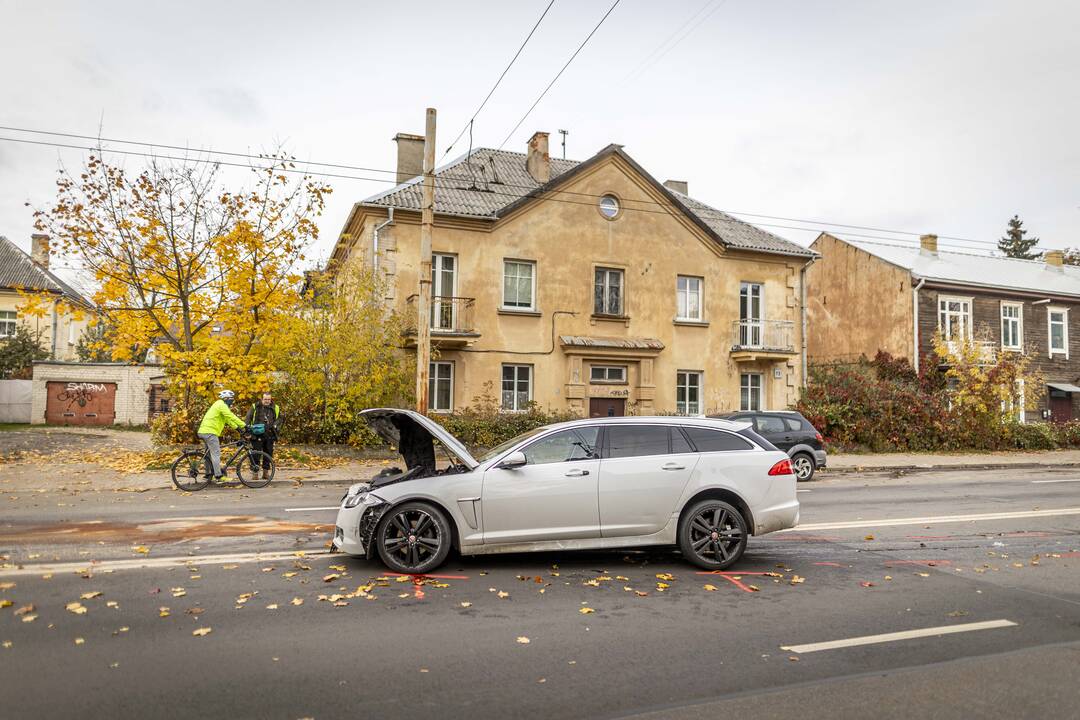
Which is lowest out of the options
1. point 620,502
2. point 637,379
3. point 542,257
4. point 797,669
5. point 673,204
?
point 797,669

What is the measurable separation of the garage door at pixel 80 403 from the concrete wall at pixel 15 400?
1.43 m

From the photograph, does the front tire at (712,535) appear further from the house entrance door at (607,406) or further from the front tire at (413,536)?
the house entrance door at (607,406)

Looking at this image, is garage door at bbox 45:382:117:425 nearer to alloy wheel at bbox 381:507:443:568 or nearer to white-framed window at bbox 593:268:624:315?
white-framed window at bbox 593:268:624:315

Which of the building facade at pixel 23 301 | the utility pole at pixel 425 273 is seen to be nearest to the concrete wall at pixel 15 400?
the building facade at pixel 23 301

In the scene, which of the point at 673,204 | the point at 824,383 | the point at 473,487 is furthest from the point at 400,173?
the point at 473,487

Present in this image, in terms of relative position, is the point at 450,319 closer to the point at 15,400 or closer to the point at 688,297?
the point at 688,297

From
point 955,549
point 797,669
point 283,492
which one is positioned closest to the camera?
point 797,669

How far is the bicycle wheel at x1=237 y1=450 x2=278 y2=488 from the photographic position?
14.8 m

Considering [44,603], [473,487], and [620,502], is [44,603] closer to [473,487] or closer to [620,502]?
[473,487]

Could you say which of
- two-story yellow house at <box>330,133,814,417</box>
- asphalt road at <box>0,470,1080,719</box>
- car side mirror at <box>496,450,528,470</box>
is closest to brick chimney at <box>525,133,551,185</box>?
two-story yellow house at <box>330,133,814,417</box>

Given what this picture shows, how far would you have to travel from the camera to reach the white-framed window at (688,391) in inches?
1025

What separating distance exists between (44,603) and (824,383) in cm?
2532

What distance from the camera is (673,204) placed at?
85.7 feet

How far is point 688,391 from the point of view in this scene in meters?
26.3
